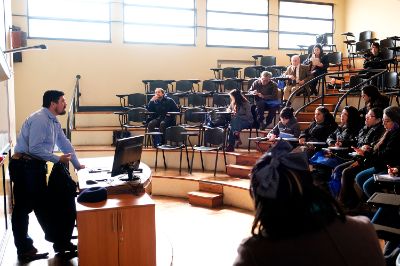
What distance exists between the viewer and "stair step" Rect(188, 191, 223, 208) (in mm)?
5969

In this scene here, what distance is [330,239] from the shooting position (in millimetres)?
1054

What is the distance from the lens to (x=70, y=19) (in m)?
9.73

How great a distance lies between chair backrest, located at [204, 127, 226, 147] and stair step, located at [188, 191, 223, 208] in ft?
3.58

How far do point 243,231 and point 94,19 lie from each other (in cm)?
697

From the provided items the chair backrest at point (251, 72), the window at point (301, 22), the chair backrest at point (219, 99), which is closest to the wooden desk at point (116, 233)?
the chair backrest at point (219, 99)

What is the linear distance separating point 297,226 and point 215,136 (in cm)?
604

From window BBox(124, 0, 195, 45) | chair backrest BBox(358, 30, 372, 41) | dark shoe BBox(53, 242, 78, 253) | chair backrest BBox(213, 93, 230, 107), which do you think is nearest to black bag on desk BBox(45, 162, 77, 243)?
dark shoe BBox(53, 242, 78, 253)

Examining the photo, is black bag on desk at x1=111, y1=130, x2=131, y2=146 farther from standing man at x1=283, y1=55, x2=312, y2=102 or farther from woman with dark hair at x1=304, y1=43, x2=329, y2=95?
woman with dark hair at x1=304, y1=43, x2=329, y2=95

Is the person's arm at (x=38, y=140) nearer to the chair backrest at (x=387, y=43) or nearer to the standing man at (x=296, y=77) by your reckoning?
the standing man at (x=296, y=77)

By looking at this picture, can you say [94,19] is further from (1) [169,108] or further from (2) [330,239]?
(2) [330,239]

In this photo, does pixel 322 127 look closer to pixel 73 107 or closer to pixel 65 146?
pixel 65 146

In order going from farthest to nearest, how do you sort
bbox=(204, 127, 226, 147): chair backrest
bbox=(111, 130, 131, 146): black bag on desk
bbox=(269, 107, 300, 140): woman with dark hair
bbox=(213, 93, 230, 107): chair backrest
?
1. bbox=(213, 93, 230, 107): chair backrest
2. bbox=(111, 130, 131, 146): black bag on desk
3. bbox=(204, 127, 226, 147): chair backrest
4. bbox=(269, 107, 300, 140): woman with dark hair

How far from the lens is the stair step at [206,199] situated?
19.6ft

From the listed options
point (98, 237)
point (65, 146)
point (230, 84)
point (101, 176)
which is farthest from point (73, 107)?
point (98, 237)
